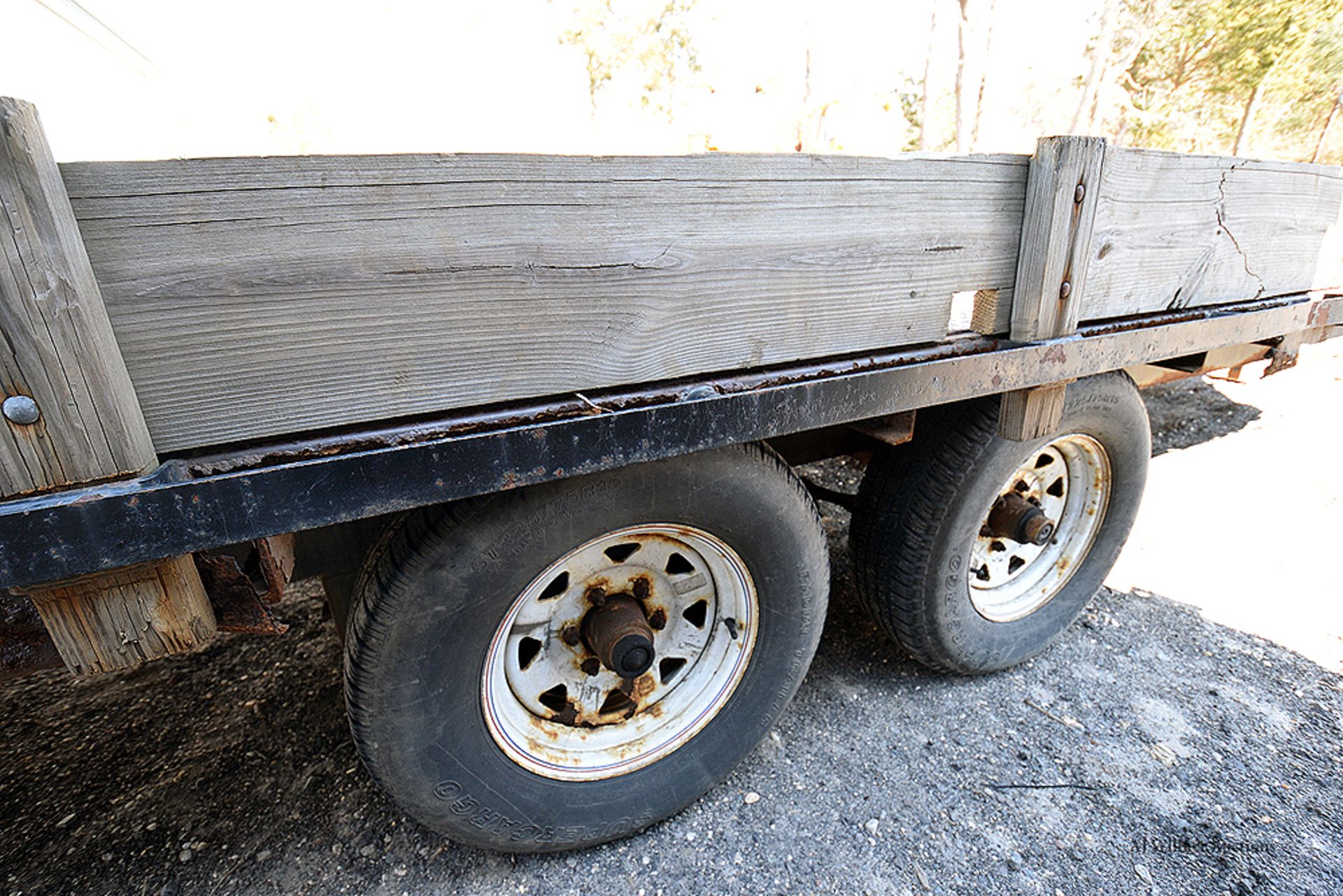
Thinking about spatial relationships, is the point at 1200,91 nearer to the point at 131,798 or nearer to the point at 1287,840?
the point at 1287,840

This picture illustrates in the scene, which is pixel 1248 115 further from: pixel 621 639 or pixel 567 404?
pixel 567 404

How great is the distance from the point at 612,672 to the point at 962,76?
711 inches

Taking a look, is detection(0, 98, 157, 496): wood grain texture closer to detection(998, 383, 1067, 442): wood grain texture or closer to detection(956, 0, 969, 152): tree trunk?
detection(998, 383, 1067, 442): wood grain texture

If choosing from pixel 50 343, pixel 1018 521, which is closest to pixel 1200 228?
pixel 1018 521

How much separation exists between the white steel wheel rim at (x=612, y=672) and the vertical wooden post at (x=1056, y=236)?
1.02 meters

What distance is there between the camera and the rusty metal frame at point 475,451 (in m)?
0.94

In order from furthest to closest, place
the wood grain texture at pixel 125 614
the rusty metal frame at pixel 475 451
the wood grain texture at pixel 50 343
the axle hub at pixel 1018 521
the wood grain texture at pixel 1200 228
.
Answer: the axle hub at pixel 1018 521
the wood grain texture at pixel 1200 228
the wood grain texture at pixel 125 614
the rusty metal frame at pixel 475 451
the wood grain texture at pixel 50 343

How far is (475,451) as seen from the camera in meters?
1.17

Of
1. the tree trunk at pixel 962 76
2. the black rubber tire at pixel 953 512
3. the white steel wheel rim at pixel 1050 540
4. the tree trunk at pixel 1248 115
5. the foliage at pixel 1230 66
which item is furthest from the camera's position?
the tree trunk at pixel 1248 115

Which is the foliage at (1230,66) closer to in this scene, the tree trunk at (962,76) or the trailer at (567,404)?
the tree trunk at (962,76)

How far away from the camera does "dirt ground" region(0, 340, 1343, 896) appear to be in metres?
1.79

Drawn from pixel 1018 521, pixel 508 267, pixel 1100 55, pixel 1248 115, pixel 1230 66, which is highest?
Answer: pixel 1100 55

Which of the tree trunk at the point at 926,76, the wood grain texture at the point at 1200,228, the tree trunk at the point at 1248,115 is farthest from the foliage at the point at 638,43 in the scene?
the wood grain texture at the point at 1200,228

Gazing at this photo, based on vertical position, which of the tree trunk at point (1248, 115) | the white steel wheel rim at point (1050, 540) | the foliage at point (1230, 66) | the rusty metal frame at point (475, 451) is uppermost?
the foliage at point (1230, 66)
